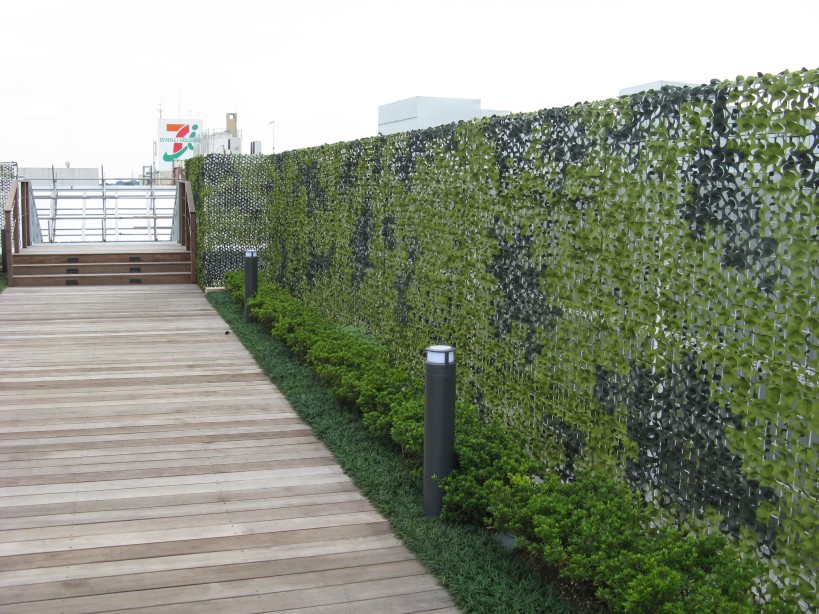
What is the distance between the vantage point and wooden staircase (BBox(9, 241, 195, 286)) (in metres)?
15.7

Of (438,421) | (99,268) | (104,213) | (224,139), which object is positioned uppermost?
(224,139)

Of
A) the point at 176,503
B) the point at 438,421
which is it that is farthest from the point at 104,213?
the point at 438,421

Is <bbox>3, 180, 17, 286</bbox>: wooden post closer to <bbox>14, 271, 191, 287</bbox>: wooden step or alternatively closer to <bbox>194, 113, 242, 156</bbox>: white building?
<bbox>14, 271, 191, 287</bbox>: wooden step

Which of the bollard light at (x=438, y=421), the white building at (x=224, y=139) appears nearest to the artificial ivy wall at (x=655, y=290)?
the bollard light at (x=438, y=421)

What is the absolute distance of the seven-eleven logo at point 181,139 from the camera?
38.3m

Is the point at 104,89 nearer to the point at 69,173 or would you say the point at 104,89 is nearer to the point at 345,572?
the point at 69,173

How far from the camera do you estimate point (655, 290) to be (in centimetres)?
391

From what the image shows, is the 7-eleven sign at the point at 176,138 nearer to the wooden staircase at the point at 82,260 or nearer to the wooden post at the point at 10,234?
the wooden staircase at the point at 82,260

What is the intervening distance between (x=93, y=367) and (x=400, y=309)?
3.56 m

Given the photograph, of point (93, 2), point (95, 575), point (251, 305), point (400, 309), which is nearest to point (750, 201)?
point (95, 575)

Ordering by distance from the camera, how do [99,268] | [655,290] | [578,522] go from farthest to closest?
[99,268] < [655,290] < [578,522]

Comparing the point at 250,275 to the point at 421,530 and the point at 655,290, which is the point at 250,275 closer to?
the point at 421,530

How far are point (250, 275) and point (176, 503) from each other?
6.86 m

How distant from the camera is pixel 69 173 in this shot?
38656mm
